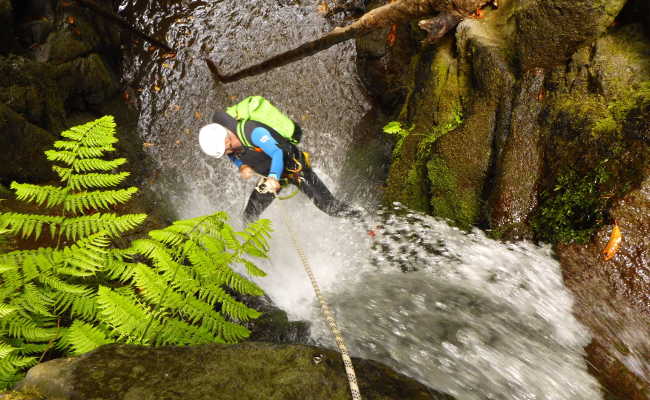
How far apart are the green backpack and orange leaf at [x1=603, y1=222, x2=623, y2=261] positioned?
384 centimetres

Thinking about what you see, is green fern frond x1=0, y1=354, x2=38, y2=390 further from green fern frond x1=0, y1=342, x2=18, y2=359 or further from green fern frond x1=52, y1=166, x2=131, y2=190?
green fern frond x1=52, y1=166, x2=131, y2=190

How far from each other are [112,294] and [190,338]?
569 mm

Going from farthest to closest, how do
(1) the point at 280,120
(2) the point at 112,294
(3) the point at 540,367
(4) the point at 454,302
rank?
(1) the point at 280,120, (4) the point at 454,302, (3) the point at 540,367, (2) the point at 112,294

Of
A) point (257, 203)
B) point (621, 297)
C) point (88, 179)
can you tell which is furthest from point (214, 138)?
point (621, 297)

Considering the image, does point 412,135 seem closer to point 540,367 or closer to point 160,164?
point 540,367

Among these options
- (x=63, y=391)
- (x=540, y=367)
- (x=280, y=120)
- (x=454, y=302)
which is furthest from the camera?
(x=280, y=120)

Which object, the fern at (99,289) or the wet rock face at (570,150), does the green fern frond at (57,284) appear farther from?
the wet rock face at (570,150)

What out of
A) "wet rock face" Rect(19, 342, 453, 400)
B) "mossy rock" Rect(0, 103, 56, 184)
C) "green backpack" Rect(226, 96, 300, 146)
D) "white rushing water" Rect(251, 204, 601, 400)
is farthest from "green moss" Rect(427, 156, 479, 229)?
"mossy rock" Rect(0, 103, 56, 184)

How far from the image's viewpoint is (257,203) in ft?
16.6

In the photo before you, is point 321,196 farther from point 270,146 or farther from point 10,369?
point 10,369

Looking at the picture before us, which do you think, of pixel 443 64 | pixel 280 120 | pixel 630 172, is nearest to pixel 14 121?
pixel 280 120

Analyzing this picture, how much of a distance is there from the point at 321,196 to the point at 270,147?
1.14 metres

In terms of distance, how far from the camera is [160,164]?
243 inches

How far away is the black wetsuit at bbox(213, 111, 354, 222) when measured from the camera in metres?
4.57
